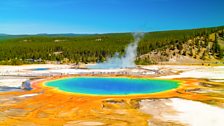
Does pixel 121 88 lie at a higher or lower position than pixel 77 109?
higher

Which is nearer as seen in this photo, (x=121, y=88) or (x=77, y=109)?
(x=77, y=109)

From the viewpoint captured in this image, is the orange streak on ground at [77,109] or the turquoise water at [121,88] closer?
the orange streak on ground at [77,109]

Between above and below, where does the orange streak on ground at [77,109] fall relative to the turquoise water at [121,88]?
below

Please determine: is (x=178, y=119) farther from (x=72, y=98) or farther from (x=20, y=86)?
(x=20, y=86)

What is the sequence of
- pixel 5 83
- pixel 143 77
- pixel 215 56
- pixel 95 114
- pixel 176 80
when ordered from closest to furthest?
pixel 95 114
pixel 5 83
pixel 176 80
pixel 143 77
pixel 215 56

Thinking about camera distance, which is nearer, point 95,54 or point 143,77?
point 143,77

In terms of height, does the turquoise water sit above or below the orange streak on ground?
above

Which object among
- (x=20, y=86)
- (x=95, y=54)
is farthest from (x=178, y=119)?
(x=95, y=54)

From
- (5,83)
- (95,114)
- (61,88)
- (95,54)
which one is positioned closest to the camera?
(95,114)

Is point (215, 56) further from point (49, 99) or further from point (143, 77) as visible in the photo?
point (49, 99)

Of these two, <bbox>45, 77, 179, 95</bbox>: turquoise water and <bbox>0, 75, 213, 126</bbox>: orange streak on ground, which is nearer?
<bbox>0, 75, 213, 126</bbox>: orange streak on ground
